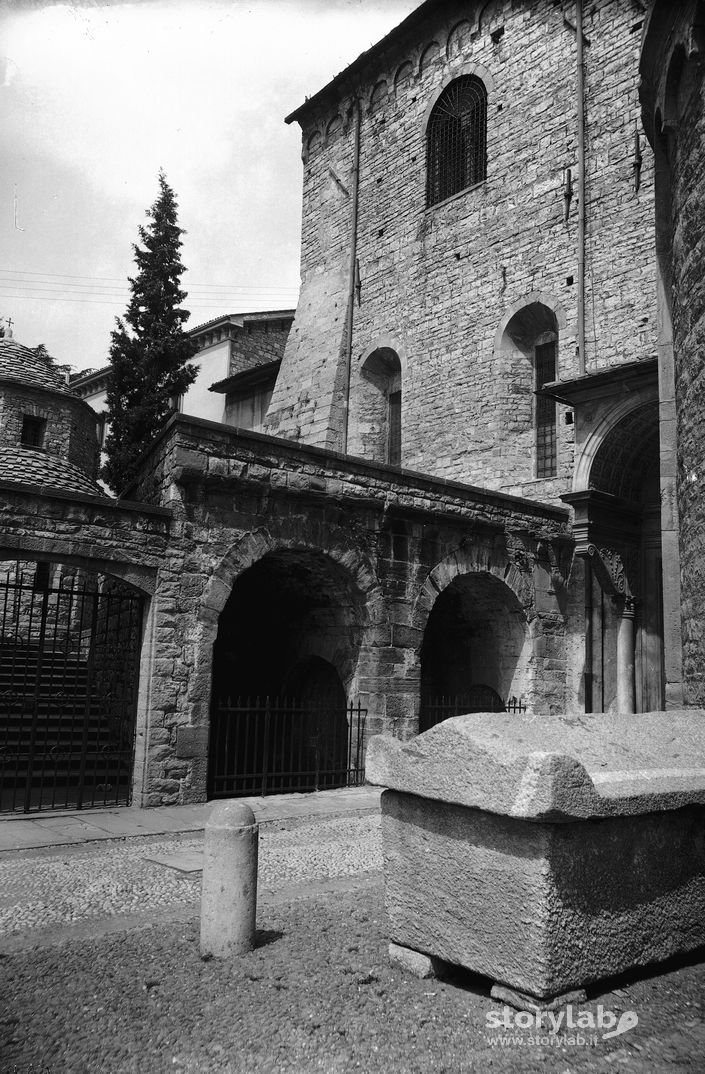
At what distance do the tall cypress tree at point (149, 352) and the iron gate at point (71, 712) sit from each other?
7224 millimetres

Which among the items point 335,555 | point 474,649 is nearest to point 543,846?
point 335,555

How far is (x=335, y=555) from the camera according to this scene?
10898 millimetres

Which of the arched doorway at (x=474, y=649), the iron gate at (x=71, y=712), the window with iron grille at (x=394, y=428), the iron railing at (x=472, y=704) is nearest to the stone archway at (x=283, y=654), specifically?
the iron gate at (x=71, y=712)

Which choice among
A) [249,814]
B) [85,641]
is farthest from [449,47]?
[249,814]

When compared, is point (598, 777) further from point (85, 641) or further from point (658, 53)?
point (85, 641)

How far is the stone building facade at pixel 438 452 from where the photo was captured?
374 inches

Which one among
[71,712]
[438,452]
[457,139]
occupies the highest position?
[457,139]

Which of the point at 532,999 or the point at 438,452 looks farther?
the point at 438,452

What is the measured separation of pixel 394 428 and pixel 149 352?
26.4ft

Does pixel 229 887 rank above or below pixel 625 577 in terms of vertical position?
below

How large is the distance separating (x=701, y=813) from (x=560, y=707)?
9.82 metres

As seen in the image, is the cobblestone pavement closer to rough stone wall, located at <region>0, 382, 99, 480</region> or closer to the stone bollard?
the stone bollard

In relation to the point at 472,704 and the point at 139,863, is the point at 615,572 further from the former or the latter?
the point at 139,863

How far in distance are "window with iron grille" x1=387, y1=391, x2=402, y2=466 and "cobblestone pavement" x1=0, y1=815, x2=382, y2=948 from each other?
40.6 feet
